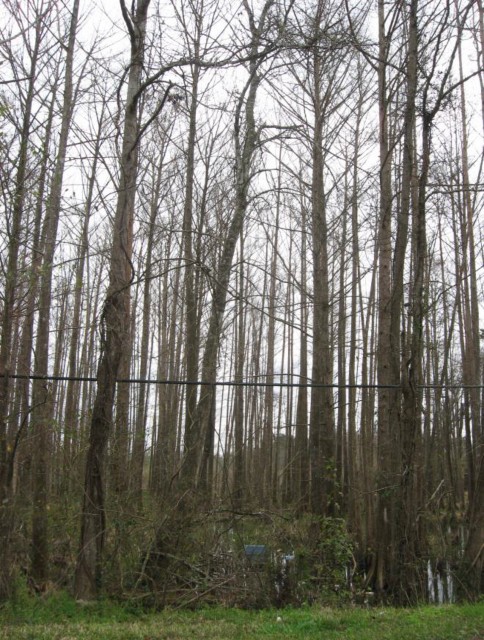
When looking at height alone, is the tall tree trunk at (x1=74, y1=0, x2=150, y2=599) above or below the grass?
above

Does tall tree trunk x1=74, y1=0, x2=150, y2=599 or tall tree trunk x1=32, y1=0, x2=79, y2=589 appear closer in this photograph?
tall tree trunk x1=74, y1=0, x2=150, y2=599

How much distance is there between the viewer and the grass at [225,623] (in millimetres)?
4332

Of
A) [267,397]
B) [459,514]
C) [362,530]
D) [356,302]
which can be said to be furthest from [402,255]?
[267,397]

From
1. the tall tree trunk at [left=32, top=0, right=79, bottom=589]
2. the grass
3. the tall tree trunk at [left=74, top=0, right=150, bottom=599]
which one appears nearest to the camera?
the grass

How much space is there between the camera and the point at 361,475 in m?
18.0

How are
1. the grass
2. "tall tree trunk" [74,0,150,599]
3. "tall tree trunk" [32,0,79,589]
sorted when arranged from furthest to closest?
"tall tree trunk" [32,0,79,589] < "tall tree trunk" [74,0,150,599] < the grass

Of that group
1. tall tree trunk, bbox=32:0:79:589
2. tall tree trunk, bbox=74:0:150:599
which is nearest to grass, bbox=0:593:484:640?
tall tree trunk, bbox=74:0:150:599

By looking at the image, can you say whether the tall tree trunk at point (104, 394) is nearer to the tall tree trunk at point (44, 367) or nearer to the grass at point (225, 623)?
the grass at point (225, 623)

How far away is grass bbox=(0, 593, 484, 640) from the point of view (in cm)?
433

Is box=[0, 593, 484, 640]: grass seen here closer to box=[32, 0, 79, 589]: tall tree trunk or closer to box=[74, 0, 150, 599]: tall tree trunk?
box=[74, 0, 150, 599]: tall tree trunk

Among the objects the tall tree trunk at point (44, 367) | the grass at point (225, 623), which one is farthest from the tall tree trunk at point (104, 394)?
the tall tree trunk at point (44, 367)

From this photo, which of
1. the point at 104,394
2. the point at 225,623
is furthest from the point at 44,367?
the point at 225,623

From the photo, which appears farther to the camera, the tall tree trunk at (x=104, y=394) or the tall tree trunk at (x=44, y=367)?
the tall tree trunk at (x=44, y=367)

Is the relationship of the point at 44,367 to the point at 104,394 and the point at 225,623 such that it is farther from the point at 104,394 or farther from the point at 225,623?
the point at 225,623
